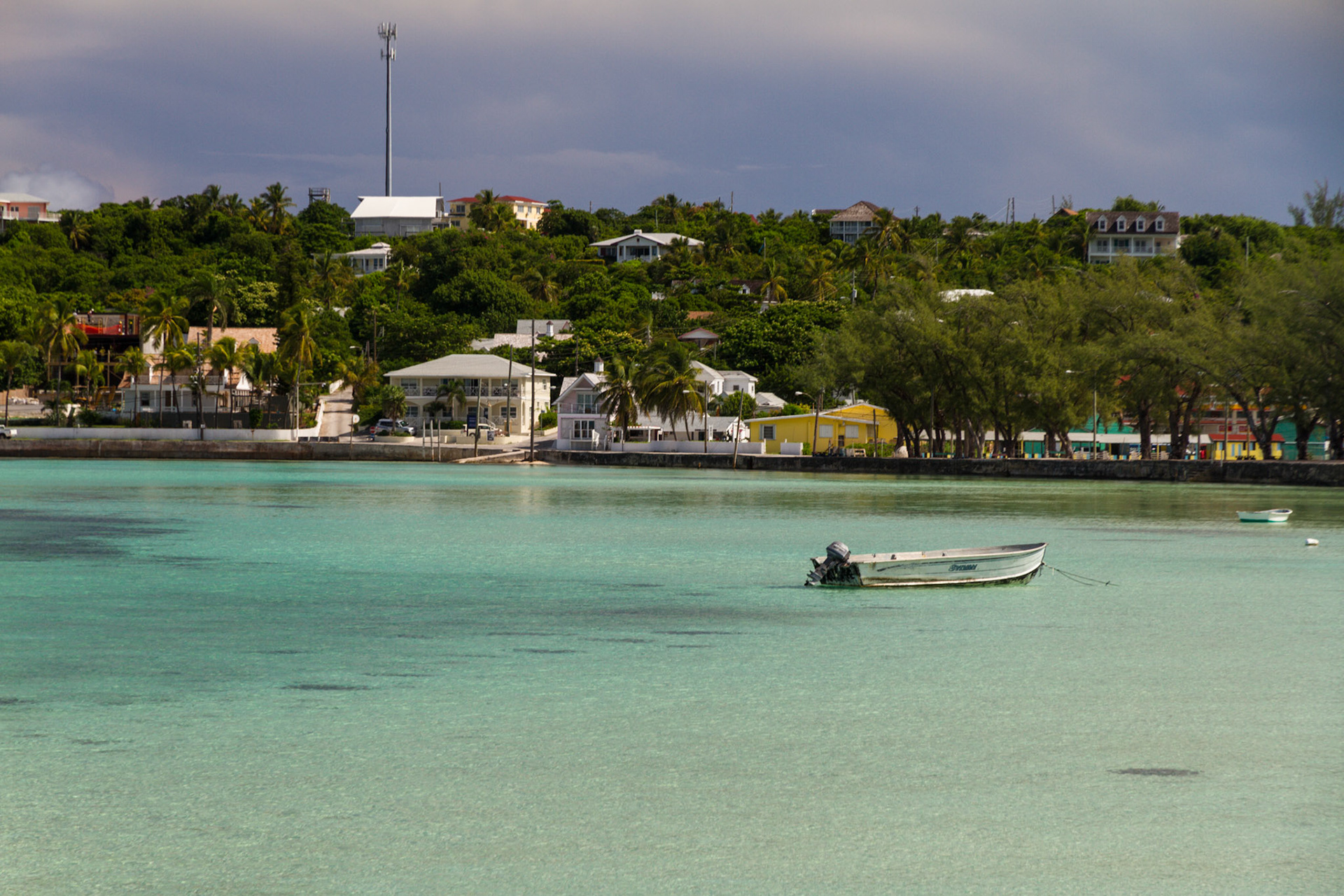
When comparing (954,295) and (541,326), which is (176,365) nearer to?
(541,326)

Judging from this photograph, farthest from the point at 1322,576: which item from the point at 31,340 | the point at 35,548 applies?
the point at 31,340

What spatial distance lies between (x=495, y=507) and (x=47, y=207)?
183 metres

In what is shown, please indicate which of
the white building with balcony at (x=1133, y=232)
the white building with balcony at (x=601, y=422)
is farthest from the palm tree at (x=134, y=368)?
the white building with balcony at (x=1133, y=232)

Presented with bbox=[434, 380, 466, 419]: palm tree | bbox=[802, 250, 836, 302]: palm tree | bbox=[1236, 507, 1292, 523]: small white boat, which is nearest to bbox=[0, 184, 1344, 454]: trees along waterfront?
bbox=[802, 250, 836, 302]: palm tree

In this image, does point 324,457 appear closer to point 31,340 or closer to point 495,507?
point 31,340

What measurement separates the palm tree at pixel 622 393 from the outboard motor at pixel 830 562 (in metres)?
69.8

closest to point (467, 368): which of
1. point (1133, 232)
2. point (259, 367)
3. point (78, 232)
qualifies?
point (259, 367)

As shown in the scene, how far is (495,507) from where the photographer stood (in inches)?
1780

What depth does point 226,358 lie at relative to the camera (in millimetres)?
101188

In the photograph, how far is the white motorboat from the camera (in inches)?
855

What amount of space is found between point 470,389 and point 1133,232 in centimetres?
8939

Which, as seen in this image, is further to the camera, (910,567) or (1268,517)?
(1268,517)

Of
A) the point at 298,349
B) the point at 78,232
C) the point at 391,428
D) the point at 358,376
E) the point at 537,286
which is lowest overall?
the point at 391,428

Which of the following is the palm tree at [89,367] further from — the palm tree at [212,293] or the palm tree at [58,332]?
the palm tree at [212,293]
